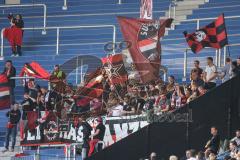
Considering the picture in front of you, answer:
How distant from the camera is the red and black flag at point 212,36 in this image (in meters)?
28.8

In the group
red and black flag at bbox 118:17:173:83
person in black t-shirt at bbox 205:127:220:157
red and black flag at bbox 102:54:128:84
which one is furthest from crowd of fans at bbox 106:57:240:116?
person in black t-shirt at bbox 205:127:220:157

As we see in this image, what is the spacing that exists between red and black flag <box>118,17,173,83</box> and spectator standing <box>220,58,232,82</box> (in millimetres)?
1544

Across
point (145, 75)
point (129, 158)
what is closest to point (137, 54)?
point (145, 75)

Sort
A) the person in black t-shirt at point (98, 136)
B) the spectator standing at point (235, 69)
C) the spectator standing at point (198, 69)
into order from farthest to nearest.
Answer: the person in black t-shirt at point (98, 136), the spectator standing at point (198, 69), the spectator standing at point (235, 69)

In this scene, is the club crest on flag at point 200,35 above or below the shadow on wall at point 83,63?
above

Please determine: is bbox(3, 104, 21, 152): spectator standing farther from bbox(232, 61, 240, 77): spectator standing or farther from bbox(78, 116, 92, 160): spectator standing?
bbox(232, 61, 240, 77): spectator standing

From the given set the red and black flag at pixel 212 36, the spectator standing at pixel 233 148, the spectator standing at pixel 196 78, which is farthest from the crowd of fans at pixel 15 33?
the spectator standing at pixel 233 148

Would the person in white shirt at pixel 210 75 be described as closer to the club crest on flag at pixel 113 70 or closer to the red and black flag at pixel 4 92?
the club crest on flag at pixel 113 70

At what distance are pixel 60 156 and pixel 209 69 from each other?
4.16 meters

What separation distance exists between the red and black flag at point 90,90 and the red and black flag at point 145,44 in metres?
1.07

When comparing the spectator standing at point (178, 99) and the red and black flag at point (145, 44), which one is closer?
the spectator standing at point (178, 99)

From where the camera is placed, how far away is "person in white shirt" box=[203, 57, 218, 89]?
→ 28156 mm

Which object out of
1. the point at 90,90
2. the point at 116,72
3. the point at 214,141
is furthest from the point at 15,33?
the point at 214,141

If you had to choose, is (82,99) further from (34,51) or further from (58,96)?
(34,51)
